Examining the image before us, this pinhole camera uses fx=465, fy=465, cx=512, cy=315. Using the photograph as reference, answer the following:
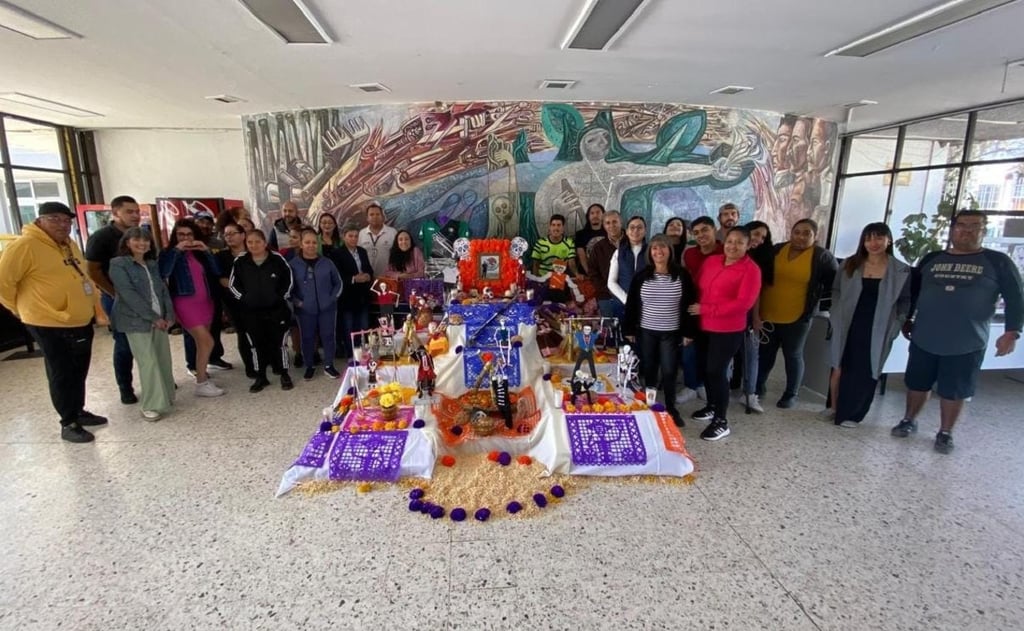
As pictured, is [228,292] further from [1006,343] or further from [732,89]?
[1006,343]

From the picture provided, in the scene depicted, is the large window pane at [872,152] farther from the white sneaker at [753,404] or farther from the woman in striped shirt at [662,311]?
the woman in striped shirt at [662,311]

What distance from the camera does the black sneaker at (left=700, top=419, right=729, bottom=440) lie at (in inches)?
130

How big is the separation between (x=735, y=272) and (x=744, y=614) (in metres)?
1.99

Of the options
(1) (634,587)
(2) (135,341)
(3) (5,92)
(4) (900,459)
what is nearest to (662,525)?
(1) (634,587)

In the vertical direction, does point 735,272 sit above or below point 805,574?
above

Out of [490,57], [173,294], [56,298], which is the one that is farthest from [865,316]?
[56,298]

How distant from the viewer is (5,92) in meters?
4.93

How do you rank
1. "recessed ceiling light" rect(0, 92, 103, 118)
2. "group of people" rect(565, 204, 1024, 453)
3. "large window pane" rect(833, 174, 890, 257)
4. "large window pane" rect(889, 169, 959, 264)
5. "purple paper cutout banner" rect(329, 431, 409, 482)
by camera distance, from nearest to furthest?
1. "purple paper cutout banner" rect(329, 431, 409, 482)
2. "group of people" rect(565, 204, 1024, 453)
3. "recessed ceiling light" rect(0, 92, 103, 118)
4. "large window pane" rect(889, 169, 959, 264)
5. "large window pane" rect(833, 174, 890, 257)

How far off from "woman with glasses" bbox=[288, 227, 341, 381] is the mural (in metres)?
2.20

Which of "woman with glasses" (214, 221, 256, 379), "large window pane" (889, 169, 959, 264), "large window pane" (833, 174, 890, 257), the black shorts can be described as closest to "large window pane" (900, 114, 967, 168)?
"large window pane" (889, 169, 959, 264)

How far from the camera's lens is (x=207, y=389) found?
13.4 feet

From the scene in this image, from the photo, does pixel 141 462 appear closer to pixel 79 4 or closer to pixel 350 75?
pixel 79 4

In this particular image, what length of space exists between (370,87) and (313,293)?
8.06 ft

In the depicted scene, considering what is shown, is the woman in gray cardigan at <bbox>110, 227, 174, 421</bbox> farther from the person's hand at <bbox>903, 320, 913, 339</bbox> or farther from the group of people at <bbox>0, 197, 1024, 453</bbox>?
the person's hand at <bbox>903, 320, 913, 339</bbox>
